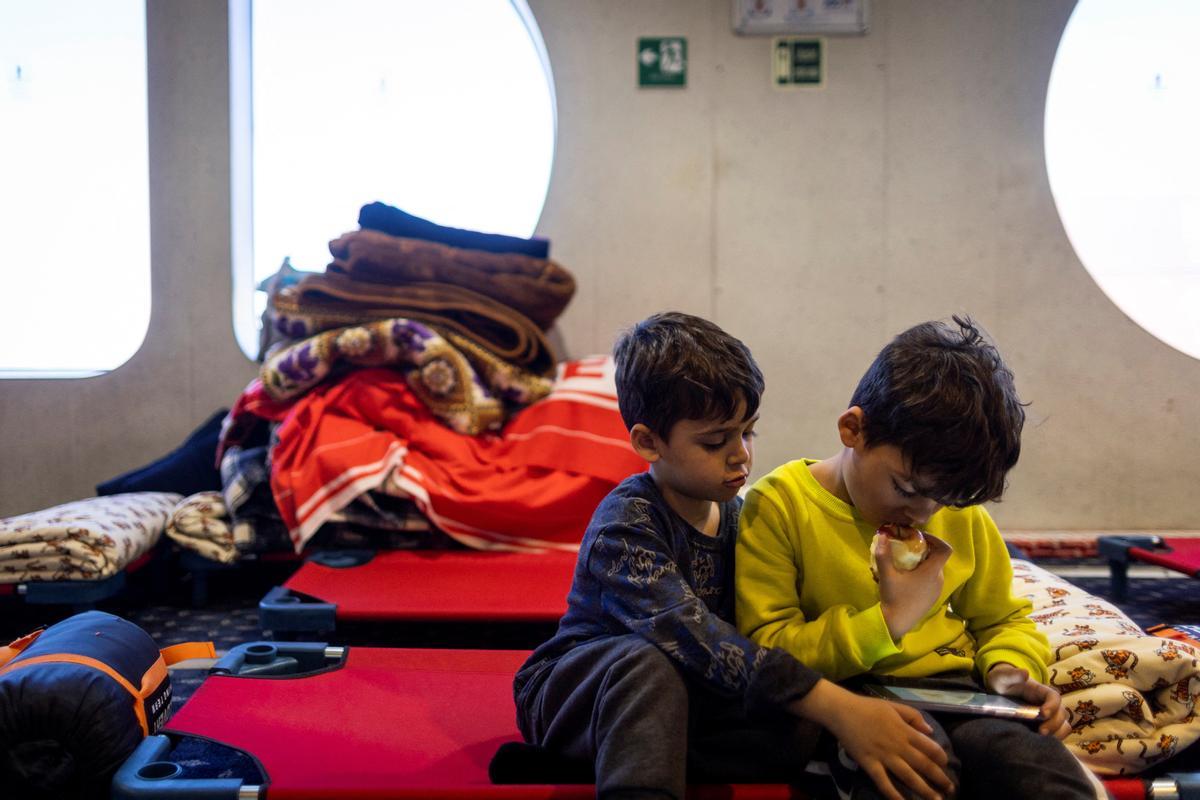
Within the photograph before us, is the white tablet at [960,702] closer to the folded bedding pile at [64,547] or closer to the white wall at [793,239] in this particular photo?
the folded bedding pile at [64,547]

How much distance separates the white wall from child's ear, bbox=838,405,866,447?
72.2 inches

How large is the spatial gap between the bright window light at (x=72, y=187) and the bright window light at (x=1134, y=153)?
2880mm

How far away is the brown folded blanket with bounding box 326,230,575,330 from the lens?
2.35 meters

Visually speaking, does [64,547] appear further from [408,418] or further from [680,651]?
[680,651]

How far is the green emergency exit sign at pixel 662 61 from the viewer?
2.81 m

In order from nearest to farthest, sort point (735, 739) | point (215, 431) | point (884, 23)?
1. point (735, 739)
2. point (215, 431)
3. point (884, 23)

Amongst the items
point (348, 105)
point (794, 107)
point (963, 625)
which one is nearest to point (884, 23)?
point (794, 107)

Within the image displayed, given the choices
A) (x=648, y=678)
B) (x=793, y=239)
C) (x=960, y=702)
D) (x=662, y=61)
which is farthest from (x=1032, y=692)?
(x=662, y=61)

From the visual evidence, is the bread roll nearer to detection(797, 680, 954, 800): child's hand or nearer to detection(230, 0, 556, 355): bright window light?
detection(797, 680, 954, 800): child's hand

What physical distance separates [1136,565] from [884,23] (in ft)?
5.82

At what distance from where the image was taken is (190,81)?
2773 mm

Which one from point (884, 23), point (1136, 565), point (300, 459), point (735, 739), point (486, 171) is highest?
point (884, 23)

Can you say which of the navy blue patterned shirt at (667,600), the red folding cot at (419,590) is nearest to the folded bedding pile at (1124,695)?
the navy blue patterned shirt at (667,600)

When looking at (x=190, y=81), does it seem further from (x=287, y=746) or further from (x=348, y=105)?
(x=287, y=746)
